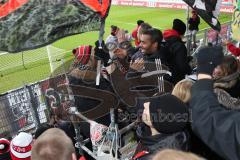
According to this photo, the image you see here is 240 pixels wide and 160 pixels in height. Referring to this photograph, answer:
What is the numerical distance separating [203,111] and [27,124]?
4812 millimetres

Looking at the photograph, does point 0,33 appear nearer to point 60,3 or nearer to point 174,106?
point 60,3

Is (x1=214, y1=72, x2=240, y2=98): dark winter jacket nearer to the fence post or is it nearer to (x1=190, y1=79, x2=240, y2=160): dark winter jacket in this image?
(x1=190, y1=79, x2=240, y2=160): dark winter jacket

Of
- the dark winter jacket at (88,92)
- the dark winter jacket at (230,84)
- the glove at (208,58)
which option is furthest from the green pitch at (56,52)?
the glove at (208,58)

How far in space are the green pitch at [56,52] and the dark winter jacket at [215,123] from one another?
177 inches

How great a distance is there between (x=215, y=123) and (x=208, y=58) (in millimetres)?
411

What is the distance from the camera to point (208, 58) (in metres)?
1.95

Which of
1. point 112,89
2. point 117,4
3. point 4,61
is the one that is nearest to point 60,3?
point 112,89

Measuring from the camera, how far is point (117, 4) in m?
33.6

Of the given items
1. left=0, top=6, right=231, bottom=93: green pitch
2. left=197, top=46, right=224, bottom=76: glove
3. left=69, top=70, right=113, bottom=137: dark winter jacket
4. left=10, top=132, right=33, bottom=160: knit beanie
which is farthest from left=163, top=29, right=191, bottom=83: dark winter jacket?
left=197, top=46, right=224, bottom=76: glove

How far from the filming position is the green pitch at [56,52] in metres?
11.3

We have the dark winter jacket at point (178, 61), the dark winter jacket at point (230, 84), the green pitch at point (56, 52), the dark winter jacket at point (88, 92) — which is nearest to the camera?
the dark winter jacket at point (88, 92)

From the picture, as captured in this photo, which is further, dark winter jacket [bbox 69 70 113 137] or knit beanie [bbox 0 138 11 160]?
dark winter jacket [bbox 69 70 113 137]

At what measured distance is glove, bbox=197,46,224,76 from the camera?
1.94 meters

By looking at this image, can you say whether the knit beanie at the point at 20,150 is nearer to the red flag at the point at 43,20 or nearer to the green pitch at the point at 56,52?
the red flag at the point at 43,20
